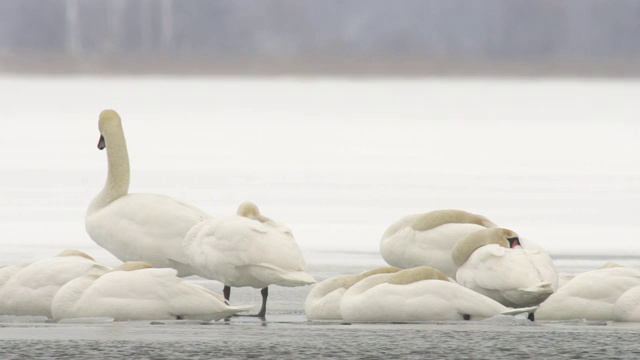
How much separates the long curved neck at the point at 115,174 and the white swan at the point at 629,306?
13.3 feet

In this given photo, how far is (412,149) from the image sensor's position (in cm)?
3238

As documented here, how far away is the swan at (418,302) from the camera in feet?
28.9

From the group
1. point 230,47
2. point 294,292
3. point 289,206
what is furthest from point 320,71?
point 294,292

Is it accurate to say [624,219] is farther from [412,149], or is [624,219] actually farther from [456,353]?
[412,149]

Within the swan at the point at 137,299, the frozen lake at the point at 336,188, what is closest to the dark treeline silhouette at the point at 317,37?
the frozen lake at the point at 336,188

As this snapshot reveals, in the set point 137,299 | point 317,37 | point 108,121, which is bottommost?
point 137,299

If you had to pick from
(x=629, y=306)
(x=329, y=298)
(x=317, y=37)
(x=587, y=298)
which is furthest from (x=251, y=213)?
(x=317, y=37)

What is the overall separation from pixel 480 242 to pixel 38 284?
8.57 ft

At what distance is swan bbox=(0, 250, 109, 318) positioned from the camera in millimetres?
9156

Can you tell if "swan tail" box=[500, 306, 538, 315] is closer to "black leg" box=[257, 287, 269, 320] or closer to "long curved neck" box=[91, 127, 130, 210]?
"black leg" box=[257, 287, 269, 320]

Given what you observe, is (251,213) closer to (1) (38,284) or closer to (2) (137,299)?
(2) (137,299)

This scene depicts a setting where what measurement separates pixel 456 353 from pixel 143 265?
2169 mm

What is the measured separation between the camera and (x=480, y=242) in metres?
9.57

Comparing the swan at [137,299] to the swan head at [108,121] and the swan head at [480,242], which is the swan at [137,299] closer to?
the swan head at [480,242]
